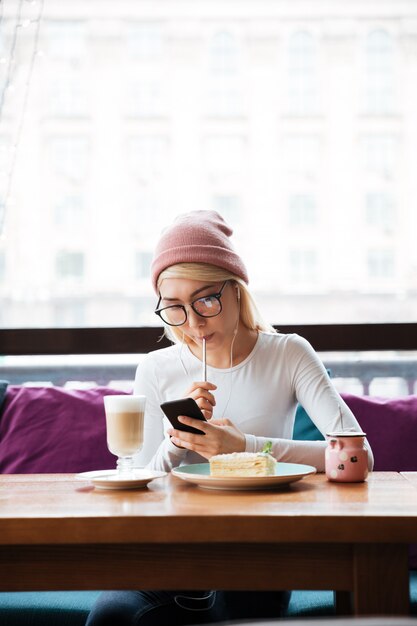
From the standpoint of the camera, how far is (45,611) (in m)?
1.73

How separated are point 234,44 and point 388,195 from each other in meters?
1.90

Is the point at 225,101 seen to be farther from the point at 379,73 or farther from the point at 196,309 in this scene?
the point at 196,309

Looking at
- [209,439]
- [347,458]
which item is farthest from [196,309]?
[347,458]

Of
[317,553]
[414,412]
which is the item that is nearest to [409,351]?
[414,412]

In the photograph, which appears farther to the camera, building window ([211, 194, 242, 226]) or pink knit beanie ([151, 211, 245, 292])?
building window ([211, 194, 242, 226])

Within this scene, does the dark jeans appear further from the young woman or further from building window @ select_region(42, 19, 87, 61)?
building window @ select_region(42, 19, 87, 61)

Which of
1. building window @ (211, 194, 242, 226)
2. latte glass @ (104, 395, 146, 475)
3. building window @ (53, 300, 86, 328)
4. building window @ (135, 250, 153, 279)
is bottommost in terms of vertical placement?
latte glass @ (104, 395, 146, 475)

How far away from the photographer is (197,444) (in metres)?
1.49

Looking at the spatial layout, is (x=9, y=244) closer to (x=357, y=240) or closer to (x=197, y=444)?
(x=357, y=240)

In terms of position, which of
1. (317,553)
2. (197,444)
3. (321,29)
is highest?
(321,29)

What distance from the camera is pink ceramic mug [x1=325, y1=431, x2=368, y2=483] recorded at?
144 cm

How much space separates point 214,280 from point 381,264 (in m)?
4.98

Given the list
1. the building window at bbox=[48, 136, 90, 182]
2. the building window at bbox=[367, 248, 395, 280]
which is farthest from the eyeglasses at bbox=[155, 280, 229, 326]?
the building window at bbox=[367, 248, 395, 280]

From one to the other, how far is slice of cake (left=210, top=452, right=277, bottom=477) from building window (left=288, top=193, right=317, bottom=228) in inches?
214
